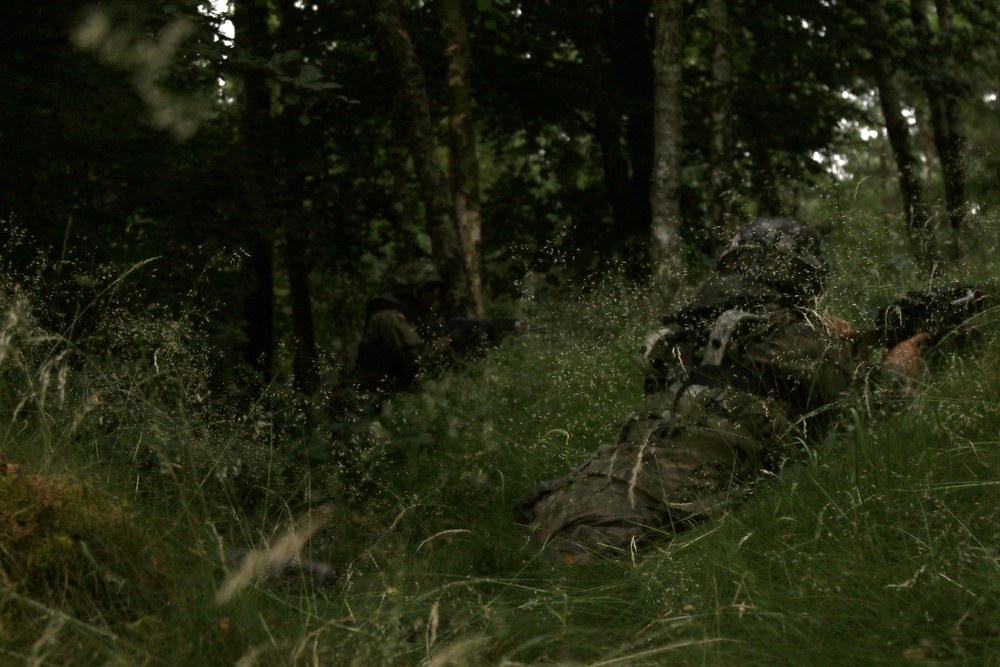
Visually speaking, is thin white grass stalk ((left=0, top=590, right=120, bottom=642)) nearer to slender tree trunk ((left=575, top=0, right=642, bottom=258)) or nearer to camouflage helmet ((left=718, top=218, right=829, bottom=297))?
camouflage helmet ((left=718, top=218, right=829, bottom=297))

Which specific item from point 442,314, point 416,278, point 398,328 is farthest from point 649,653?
point 442,314

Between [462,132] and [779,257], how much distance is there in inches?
194

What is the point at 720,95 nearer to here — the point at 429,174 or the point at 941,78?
the point at 429,174

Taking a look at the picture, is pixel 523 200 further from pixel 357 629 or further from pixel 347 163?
pixel 357 629

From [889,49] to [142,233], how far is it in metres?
7.65

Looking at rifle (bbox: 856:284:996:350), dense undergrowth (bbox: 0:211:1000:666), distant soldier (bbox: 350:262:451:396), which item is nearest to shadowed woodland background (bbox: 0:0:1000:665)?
dense undergrowth (bbox: 0:211:1000:666)

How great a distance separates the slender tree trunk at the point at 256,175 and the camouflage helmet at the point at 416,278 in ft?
3.68

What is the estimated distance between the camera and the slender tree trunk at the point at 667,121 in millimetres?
8617

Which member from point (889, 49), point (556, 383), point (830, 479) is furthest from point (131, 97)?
point (889, 49)

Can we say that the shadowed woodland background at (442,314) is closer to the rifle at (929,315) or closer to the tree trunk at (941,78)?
the tree trunk at (941,78)

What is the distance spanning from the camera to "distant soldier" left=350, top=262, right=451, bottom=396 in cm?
783

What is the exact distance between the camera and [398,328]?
25.8 ft

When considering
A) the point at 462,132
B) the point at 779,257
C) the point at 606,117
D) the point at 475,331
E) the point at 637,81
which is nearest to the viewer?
the point at 779,257

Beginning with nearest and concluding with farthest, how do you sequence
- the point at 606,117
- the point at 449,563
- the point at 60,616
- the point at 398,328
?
1. the point at 60,616
2. the point at 449,563
3. the point at 398,328
4. the point at 606,117
